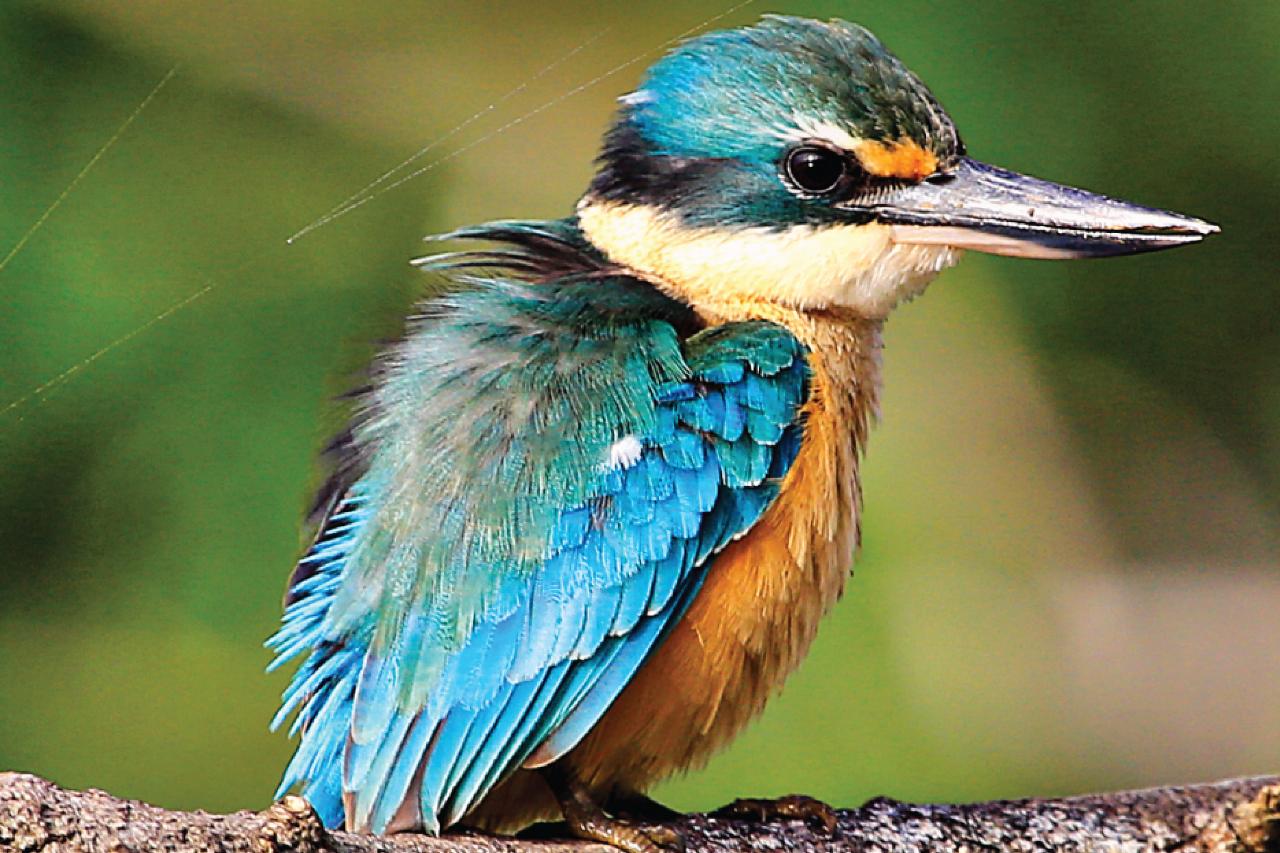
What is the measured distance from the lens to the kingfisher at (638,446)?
211cm

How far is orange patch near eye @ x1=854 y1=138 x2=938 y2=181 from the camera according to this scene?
2.34m

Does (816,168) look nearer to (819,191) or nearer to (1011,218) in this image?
(819,191)

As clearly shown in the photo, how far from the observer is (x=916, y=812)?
2.31 metres

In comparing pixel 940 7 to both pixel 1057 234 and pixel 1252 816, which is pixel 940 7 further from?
pixel 1252 816

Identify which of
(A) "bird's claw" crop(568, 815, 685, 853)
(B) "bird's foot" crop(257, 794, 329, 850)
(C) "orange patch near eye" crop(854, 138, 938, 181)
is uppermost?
(C) "orange patch near eye" crop(854, 138, 938, 181)

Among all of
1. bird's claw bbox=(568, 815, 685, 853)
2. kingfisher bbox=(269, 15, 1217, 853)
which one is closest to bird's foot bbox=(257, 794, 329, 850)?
kingfisher bbox=(269, 15, 1217, 853)

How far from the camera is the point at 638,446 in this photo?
7.12 ft

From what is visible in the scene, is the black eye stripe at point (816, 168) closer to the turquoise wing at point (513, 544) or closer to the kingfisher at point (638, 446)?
the kingfisher at point (638, 446)

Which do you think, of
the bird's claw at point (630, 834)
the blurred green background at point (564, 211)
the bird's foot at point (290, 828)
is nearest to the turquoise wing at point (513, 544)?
the bird's claw at point (630, 834)

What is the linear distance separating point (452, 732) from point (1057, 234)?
38.2 inches

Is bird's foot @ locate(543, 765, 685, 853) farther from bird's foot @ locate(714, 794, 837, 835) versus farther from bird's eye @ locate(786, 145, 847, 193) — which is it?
bird's eye @ locate(786, 145, 847, 193)

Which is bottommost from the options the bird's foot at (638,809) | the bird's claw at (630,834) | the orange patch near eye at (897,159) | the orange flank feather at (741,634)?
the bird's claw at (630,834)

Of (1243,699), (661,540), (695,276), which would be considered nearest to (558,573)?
(661,540)

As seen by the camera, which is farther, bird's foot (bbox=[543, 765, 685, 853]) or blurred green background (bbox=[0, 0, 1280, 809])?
blurred green background (bbox=[0, 0, 1280, 809])
